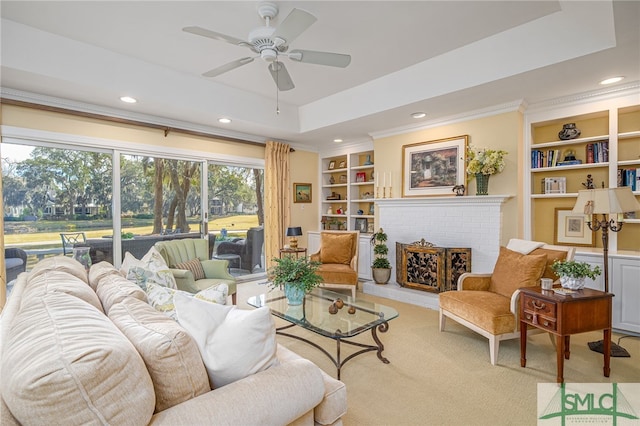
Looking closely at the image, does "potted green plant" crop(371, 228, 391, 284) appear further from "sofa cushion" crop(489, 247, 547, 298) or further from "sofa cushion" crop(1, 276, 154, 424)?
"sofa cushion" crop(1, 276, 154, 424)

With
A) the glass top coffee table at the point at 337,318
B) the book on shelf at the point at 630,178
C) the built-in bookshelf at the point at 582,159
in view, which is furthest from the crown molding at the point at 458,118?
the glass top coffee table at the point at 337,318

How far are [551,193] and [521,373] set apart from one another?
2399mm

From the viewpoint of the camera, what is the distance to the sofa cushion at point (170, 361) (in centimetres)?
103

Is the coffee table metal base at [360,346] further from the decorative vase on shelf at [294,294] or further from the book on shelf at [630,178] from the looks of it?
the book on shelf at [630,178]

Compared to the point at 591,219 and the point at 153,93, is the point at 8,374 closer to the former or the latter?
the point at 153,93

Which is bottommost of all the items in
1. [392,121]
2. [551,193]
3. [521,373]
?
[521,373]

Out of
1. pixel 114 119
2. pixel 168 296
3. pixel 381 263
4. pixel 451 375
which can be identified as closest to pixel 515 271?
pixel 451 375

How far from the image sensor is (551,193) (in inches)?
152

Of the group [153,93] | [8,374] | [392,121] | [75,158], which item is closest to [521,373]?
[8,374]

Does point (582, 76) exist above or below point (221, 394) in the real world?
above

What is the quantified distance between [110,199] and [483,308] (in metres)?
4.36

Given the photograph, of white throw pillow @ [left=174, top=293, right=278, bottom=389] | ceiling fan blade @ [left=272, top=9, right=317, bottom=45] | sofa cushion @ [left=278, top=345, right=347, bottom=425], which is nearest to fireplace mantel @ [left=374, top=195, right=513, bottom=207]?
ceiling fan blade @ [left=272, top=9, right=317, bottom=45]

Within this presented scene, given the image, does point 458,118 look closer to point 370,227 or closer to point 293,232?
point 370,227

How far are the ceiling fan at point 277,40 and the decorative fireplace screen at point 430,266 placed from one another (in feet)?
8.94
